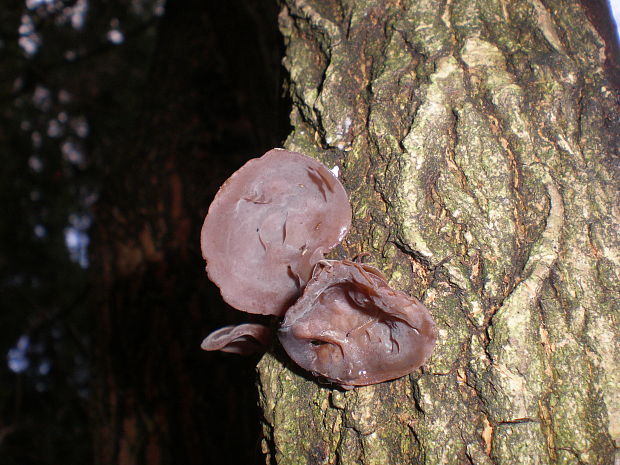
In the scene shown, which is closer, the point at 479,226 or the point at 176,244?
the point at 479,226

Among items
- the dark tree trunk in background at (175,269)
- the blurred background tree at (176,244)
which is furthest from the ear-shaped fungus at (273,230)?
the dark tree trunk in background at (175,269)

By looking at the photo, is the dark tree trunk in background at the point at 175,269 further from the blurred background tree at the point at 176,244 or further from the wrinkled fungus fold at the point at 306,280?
the wrinkled fungus fold at the point at 306,280

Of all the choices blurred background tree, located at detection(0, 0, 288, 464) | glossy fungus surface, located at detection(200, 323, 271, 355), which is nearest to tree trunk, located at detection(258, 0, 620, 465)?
glossy fungus surface, located at detection(200, 323, 271, 355)

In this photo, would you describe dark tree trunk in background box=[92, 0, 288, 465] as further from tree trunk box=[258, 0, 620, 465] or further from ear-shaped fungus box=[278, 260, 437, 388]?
ear-shaped fungus box=[278, 260, 437, 388]

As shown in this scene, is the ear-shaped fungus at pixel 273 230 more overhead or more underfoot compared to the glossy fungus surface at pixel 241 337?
more overhead

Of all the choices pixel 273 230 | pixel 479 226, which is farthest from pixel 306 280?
pixel 479 226

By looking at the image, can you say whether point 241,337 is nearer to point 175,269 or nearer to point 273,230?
point 273,230

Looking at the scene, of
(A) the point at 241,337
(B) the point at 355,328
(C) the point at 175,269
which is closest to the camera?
(B) the point at 355,328
